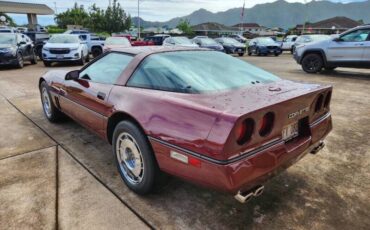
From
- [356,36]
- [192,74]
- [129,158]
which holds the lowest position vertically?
[129,158]

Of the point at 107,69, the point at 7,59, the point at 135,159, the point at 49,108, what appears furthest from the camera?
the point at 7,59

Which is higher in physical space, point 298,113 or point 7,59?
point 298,113

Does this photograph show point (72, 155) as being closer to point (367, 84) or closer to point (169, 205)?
point (169, 205)

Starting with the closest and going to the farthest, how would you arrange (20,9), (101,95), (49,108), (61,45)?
(101,95) < (49,108) < (61,45) < (20,9)

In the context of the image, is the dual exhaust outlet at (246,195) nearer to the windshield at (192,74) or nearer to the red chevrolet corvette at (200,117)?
the red chevrolet corvette at (200,117)

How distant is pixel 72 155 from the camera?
347cm

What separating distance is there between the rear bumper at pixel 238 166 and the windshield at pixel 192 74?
1.77 ft

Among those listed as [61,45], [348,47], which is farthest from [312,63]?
[61,45]

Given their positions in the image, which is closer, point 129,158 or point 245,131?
point 245,131

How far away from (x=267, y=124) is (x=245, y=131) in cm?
25

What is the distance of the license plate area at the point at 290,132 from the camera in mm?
2234

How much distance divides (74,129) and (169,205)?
2475mm

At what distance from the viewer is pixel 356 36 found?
9.50 m

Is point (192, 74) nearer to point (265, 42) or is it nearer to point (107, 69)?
point (107, 69)
